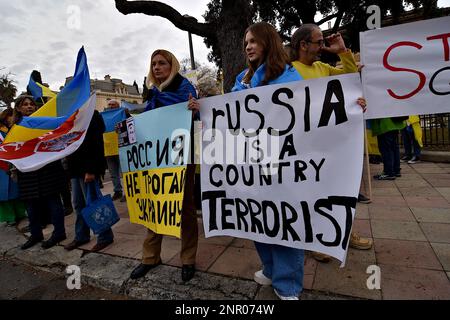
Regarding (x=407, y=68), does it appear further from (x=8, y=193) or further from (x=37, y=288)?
(x=8, y=193)

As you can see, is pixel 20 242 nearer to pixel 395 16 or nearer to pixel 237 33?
pixel 237 33

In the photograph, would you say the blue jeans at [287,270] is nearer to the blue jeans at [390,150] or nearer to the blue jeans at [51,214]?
the blue jeans at [51,214]

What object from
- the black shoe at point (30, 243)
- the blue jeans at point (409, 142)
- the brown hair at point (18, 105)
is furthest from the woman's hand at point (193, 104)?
the blue jeans at point (409, 142)

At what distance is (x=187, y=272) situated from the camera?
237 centimetres

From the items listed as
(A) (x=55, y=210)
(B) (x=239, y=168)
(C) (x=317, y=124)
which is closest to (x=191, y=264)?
(B) (x=239, y=168)

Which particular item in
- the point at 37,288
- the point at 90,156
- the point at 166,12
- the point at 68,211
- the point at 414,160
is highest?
the point at 166,12

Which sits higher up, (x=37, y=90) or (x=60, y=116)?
(x=37, y=90)

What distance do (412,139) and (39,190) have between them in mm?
7329

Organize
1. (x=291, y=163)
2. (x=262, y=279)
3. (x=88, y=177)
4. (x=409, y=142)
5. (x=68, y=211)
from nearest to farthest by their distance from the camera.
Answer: (x=291, y=163) < (x=262, y=279) < (x=88, y=177) < (x=68, y=211) < (x=409, y=142)

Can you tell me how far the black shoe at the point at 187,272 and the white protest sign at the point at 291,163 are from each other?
19.0 inches

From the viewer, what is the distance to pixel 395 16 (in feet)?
37.6

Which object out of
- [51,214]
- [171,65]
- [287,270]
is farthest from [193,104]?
[51,214]

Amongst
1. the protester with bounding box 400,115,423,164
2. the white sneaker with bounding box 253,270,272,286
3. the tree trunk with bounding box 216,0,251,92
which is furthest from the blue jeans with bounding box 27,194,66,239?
the protester with bounding box 400,115,423,164

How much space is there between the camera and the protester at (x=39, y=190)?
3.41 meters
